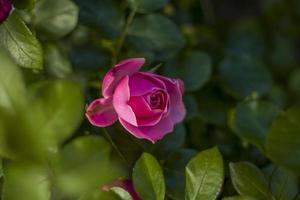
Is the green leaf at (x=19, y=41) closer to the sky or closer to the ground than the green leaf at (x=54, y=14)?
closer to the sky

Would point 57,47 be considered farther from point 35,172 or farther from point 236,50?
point 236,50

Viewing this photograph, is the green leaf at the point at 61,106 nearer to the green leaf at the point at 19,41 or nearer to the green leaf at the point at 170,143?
the green leaf at the point at 19,41

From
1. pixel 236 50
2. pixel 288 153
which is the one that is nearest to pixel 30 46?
pixel 288 153

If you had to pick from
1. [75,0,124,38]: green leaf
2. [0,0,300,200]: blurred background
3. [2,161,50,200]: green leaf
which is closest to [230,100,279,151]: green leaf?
[0,0,300,200]: blurred background

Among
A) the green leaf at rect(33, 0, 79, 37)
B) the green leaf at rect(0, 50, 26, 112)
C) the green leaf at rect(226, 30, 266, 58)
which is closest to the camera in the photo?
the green leaf at rect(0, 50, 26, 112)

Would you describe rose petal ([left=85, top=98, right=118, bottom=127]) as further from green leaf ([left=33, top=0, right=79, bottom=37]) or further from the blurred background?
green leaf ([left=33, top=0, right=79, bottom=37])

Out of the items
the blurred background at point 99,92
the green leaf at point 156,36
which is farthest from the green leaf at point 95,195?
the green leaf at point 156,36

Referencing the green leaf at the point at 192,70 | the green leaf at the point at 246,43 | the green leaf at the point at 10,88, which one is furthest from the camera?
the green leaf at the point at 246,43

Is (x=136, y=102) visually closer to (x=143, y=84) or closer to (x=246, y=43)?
(x=143, y=84)
